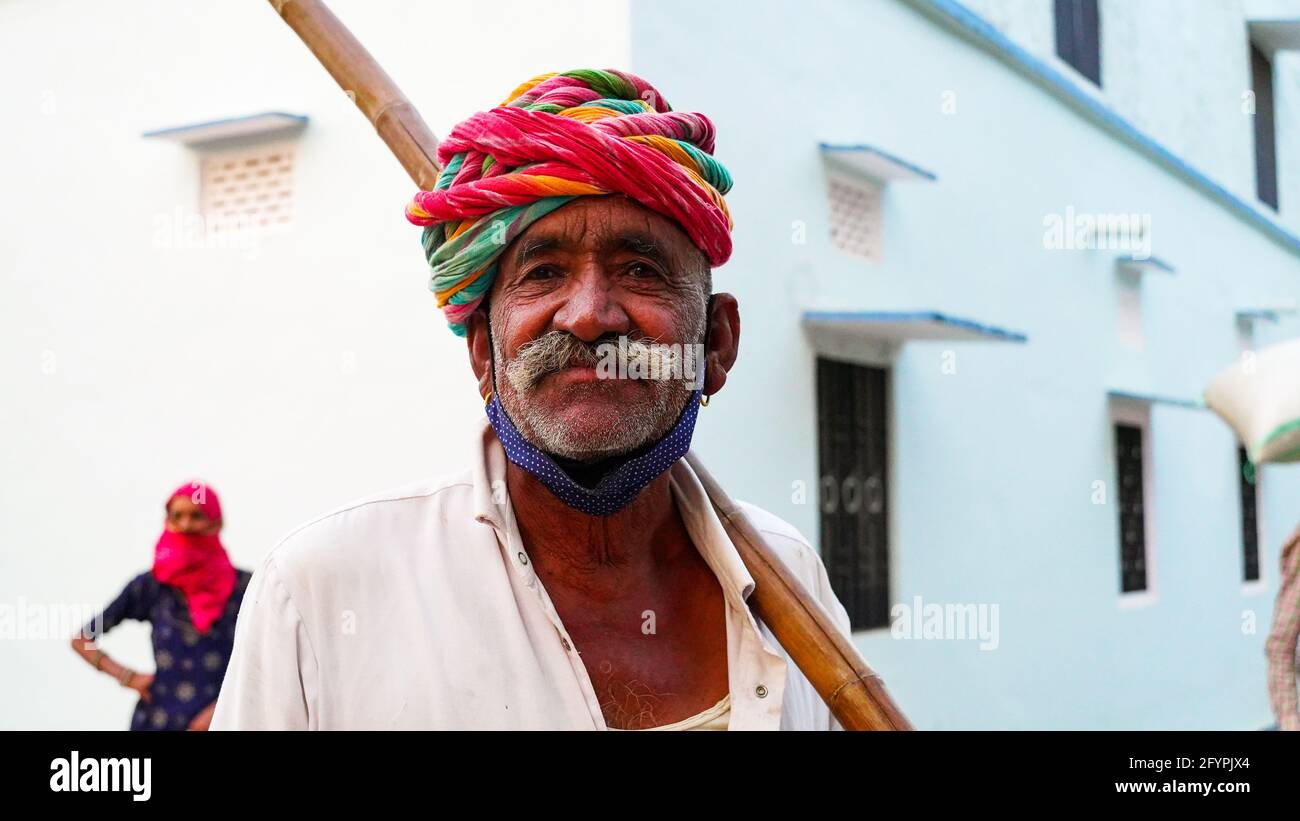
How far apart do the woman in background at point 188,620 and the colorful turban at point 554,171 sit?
318cm

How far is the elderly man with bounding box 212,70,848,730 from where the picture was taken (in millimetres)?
1663

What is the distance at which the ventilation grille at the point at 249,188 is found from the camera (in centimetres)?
586

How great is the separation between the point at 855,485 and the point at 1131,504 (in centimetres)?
389

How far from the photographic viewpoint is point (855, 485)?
21.6 ft

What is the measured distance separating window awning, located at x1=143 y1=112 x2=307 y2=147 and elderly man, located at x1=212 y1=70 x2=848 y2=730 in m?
4.13

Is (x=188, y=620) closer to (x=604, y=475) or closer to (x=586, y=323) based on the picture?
(x=604, y=475)

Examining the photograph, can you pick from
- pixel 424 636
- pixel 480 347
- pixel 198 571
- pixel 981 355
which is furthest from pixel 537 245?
pixel 981 355

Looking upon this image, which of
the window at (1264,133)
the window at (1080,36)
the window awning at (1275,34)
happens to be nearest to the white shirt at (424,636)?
the window at (1080,36)

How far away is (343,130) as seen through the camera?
566cm

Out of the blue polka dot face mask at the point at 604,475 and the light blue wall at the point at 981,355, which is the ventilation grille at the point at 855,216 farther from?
the blue polka dot face mask at the point at 604,475
